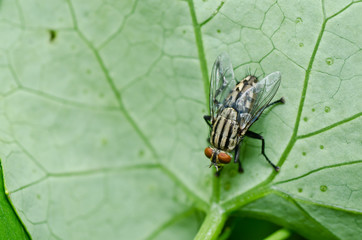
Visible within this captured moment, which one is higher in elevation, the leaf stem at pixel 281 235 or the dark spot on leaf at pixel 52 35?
the dark spot on leaf at pixel 52 35

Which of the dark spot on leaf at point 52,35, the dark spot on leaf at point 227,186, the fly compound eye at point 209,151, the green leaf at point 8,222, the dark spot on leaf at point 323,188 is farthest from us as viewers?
the dark spot on leaf at point 52,35

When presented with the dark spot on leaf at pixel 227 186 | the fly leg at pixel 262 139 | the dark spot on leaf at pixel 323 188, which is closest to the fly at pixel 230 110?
the fly leg at pixel 262 139

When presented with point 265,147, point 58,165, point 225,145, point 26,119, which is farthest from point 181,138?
point 26,119

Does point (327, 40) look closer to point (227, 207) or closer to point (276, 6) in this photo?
point (276, 6)

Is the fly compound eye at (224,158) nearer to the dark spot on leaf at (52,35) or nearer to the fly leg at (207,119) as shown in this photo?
the fly leg at (207,119)

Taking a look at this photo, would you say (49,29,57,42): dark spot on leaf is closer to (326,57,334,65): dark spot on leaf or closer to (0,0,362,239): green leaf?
(0,0,362,239): green leaf

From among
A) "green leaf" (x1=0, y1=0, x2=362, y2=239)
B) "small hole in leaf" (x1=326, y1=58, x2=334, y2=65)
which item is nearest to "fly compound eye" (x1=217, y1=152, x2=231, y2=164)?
"green leaf" (x1=0, y1=0, x2=362, y2=239)

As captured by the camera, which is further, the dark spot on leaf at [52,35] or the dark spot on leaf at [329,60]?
the dark spot on leaf at [52,35]
